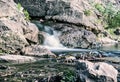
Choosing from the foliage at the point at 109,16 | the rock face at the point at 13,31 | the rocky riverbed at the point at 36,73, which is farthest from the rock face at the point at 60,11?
the rocky riverbed at the point at 36,73

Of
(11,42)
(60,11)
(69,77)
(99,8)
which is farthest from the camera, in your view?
(99,8)

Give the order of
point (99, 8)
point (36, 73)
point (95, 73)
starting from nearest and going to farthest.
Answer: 1. point (95, 73)
2. point (36, 73)
3. point (99, 8)

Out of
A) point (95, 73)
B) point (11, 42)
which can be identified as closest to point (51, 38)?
point (11, 42)

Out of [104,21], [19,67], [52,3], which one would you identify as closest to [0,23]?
[19,67]

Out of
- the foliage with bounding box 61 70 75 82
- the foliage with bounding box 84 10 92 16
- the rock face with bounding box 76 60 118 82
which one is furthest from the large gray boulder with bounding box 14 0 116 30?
the rock face with bounding box 76 60 118 82

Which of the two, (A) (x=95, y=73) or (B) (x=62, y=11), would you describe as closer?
(A) (x=95, y=73)

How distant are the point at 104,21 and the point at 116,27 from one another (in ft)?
9.87

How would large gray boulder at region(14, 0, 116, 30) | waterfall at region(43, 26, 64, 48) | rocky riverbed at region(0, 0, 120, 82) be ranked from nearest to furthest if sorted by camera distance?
rocky riverbed at region(0, 0, 120, 82)
waterfall at region(43, 26, 64, 48)
large gray boulder at region(14, 0, 116, 30)

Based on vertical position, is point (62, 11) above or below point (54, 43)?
above

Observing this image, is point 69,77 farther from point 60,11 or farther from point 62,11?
point 60,11

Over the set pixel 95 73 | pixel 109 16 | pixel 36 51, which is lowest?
pixel 36 51

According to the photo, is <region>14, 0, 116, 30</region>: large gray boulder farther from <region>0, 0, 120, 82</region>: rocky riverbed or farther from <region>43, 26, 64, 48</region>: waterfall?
<region>43, 26, 64, 48</region>: waterfall

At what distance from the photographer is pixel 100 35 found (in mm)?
47219

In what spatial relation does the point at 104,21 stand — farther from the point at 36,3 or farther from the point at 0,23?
the point at 0,23
